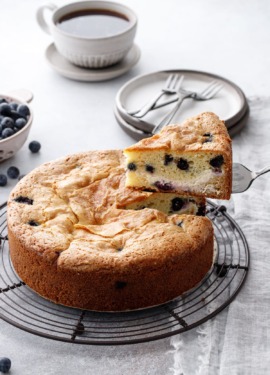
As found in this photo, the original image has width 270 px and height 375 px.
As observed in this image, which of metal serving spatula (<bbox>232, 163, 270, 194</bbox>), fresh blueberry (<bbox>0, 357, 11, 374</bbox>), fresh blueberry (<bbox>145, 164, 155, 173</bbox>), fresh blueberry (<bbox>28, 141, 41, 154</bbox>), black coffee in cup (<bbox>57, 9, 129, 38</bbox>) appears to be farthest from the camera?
black coffee in cup (<bbox>57, 9, 129, 38</bbox>)

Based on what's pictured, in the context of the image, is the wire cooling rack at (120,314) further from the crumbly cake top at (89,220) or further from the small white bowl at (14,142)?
the small white bowl at (14,142)

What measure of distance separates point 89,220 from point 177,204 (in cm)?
48

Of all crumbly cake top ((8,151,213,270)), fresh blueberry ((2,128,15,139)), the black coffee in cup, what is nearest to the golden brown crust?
crumbly cake top ((8,151,213,270))

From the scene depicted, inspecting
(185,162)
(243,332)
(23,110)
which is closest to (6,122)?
(23,110)

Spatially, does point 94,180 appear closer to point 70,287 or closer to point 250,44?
point 70,287

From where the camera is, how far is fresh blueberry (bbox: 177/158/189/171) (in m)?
3.29

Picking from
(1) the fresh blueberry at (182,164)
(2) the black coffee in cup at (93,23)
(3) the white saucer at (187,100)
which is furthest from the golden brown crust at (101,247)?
(2) the black coffee in cup at (93,23)

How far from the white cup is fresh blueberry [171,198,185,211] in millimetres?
1867

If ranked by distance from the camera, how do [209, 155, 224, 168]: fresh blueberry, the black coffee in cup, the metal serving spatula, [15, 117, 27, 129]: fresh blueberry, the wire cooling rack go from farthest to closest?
1. the black coffee in cup
2. [15, 117, 27, 129]: fresh blueberry
3. the metal serving spatula
4. [209, 155, 224, 168]: fresh blueberry
5. the wire cooling rack

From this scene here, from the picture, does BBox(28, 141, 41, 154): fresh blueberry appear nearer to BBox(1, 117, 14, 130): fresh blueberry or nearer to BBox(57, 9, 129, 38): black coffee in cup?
BBox(1, 117, 14, 130): fresh blueberry

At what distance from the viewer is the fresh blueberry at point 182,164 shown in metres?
3.29

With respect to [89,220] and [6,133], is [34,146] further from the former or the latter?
[89,220]

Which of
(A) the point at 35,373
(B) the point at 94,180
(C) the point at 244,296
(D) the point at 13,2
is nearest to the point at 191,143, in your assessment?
(B) the point at 94,180

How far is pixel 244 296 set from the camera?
10.3 ft
